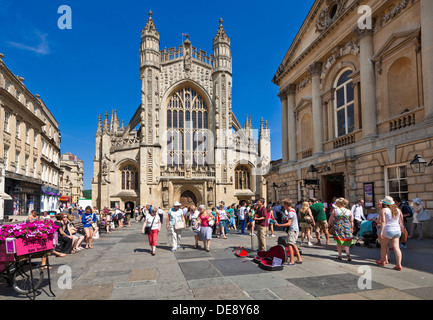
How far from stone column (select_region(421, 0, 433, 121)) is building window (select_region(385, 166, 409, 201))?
2171mm

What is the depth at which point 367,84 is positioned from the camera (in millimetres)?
12664

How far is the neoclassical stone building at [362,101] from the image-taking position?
1026 cm

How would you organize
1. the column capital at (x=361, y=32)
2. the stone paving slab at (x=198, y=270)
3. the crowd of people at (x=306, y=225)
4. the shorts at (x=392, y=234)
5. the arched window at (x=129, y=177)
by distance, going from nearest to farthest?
the stone paving slab at (x=198, y=270) < the shorts at (x=392, y=234) < the crowd of people at (x=306, y=225) < the column capital at (x=361, y=32) < the arched window at (x=129, y=177)

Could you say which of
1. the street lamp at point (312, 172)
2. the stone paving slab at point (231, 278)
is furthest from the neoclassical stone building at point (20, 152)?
the street lamp at point (312, 172)

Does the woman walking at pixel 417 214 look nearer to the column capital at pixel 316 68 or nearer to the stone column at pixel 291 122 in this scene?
the column capital at pixel 316 68

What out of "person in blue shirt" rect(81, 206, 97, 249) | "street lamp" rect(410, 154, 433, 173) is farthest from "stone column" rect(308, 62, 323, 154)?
"person in blue shirt" rect(81, 206, 97, 249)

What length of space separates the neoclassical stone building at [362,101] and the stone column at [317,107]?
0.06 meters

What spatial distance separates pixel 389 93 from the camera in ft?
39.2

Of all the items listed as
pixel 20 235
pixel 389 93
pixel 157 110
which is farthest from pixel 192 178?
pixel 20 235

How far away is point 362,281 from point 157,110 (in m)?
30.7

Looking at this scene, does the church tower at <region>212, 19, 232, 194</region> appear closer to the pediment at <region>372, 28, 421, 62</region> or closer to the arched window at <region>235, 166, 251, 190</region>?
the arched window at <region>235, 166, 251, 190</region>

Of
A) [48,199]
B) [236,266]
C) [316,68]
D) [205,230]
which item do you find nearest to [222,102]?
[316,68]

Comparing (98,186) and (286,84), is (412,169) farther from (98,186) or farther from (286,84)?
(98,186)

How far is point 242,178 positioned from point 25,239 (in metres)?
31.4
